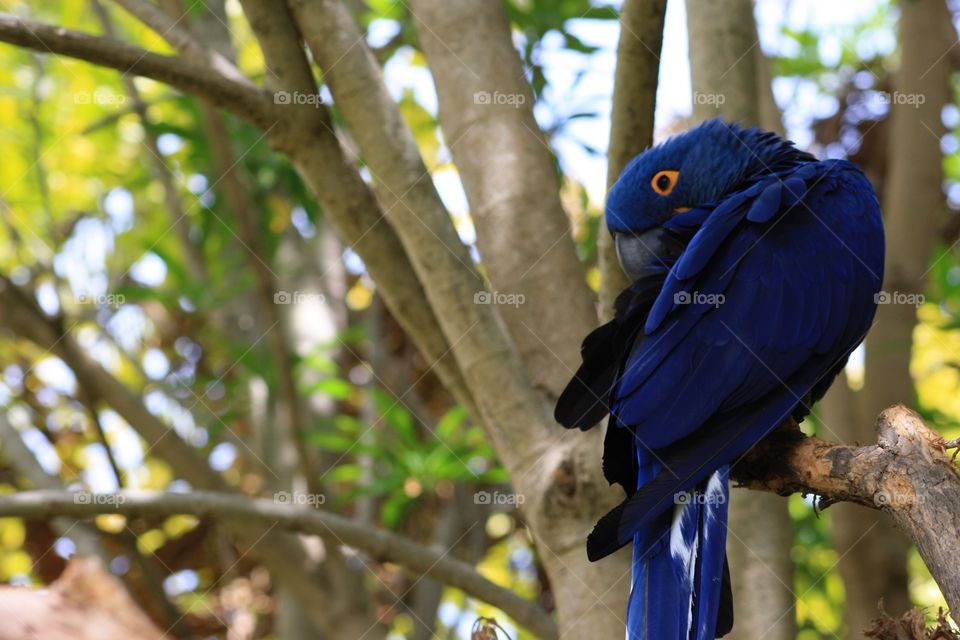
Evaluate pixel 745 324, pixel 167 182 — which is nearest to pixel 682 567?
pixel 745 324

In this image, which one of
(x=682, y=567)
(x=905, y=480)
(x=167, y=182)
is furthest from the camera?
(x=167, y=182)

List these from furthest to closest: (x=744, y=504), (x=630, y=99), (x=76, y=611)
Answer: (x=744, y=504)
(x=76, y=611)
(x=630, y=99)

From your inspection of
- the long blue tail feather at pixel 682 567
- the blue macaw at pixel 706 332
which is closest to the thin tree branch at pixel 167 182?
the blue macaw at pixel 706 332

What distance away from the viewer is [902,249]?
498 cm

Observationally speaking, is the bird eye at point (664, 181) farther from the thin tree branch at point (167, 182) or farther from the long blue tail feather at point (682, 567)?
the thin tree branch at point (167, 182)

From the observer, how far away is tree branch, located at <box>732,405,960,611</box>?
1.99 meters

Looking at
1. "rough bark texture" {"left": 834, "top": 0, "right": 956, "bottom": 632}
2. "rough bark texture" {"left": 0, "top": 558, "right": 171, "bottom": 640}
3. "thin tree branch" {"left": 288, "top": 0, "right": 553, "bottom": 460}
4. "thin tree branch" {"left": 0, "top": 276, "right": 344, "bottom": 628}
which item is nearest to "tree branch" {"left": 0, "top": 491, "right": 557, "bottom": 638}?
"rough bark texture" {"left": 0, "top": 558, "right": 171, "bottom": 640}

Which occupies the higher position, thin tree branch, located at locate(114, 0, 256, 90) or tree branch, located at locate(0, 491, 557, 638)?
thin tree branch, located at locate(114, 0, 256, 90)

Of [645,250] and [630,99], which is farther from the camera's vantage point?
[645,250]

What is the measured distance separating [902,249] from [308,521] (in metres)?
3.28

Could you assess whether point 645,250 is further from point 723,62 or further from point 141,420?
point 141,420

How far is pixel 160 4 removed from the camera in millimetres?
4227

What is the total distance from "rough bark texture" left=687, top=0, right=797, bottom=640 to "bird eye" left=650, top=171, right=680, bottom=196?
0.39 metres

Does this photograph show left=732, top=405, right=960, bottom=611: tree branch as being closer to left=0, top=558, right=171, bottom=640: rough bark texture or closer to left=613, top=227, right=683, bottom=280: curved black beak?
left=613, top=227, right=683, bottom=280: curved black beak
